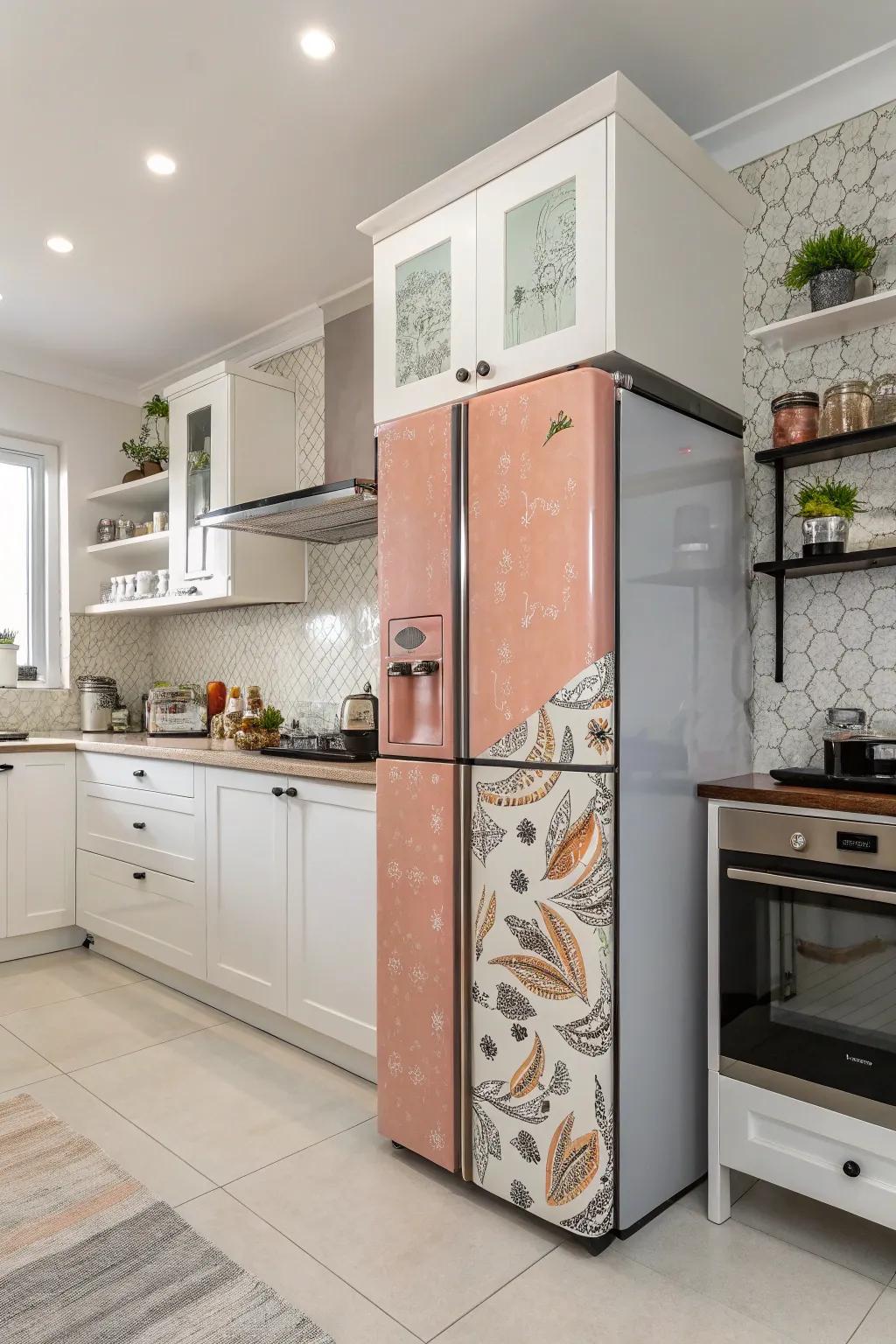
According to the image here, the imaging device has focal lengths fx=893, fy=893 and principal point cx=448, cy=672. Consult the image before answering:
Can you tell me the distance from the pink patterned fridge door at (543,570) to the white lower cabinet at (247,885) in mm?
1075

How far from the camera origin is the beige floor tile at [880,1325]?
1.60 m

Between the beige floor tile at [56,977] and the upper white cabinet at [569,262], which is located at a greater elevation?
the upper white cabinet at [569,262]

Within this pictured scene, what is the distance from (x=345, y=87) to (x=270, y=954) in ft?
8.23

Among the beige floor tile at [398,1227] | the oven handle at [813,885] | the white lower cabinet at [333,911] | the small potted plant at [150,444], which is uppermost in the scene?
the small potted plant at [150,444]

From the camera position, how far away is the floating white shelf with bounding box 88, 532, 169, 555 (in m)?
4.21

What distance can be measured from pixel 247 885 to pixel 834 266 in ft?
8.09

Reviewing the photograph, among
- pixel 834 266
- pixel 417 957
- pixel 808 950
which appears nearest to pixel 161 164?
pixel 834 266

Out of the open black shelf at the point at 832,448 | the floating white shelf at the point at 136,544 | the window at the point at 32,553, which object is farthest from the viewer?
the window at the point at 32,553

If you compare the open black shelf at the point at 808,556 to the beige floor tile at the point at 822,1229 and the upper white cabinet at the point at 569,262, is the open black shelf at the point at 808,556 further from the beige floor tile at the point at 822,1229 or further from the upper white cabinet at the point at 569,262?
the beige floor tile at the point at 822,1229

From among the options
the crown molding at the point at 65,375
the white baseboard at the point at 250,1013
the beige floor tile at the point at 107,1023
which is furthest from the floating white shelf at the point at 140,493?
A: the beige floor tile at the point at 107,1023

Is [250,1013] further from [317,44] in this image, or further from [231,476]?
[317,44]

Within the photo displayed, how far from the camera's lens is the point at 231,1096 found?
101 inches

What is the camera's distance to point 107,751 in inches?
146

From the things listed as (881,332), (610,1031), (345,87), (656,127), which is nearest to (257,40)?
(345,87)
